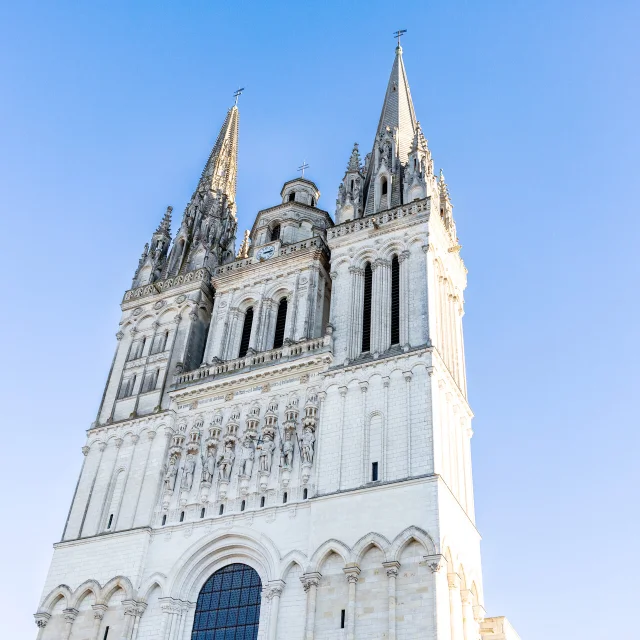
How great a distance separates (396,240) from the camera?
3203 centimetres

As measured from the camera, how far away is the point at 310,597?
23766 millimetres

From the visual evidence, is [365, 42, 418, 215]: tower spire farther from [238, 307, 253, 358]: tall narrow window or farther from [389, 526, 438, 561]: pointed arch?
[389, 526, 438, 561]: pointed arch

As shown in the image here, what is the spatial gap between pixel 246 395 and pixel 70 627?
9.59 m

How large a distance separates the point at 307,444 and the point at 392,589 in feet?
20.2

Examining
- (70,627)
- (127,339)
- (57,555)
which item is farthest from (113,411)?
(70,627)

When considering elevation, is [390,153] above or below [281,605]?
Result: above

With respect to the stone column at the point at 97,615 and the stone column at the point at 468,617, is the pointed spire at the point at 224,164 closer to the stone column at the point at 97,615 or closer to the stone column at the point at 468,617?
the stone column at the point at 97,615

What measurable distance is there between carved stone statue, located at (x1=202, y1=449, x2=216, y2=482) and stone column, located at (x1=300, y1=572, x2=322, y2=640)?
5.51 metres

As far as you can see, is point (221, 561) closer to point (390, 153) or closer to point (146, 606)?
point (146, 606)

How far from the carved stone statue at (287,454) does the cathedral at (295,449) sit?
10 cm

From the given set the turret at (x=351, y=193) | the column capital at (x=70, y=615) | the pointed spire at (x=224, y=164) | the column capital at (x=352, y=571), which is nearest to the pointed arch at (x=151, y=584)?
the column capital at (x=70, y=615)

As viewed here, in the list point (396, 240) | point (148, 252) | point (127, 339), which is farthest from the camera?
point (148, 252)

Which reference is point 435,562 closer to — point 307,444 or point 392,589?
point 392,589

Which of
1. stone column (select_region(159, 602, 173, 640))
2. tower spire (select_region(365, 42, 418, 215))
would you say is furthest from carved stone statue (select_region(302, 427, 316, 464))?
tower spire (select_region(365, 42, 418, 215))
